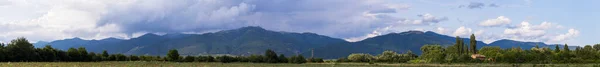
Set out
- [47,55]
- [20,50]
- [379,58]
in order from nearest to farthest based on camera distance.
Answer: [20,50] < [47,55] < [379,58]

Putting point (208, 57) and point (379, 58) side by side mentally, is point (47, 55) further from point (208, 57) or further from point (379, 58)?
point (379, 58)

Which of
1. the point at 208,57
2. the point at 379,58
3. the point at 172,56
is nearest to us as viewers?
the point at 208,57

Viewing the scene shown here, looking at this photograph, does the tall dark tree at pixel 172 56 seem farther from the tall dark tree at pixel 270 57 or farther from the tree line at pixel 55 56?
the tall dark tree at pixel 270 57

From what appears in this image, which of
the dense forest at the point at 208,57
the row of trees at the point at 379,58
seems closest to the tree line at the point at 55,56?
the dense forest at the point at 208,57

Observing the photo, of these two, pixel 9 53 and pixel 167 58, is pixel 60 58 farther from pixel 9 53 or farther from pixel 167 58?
pixel 167 58

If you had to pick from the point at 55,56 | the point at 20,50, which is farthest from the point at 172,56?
the point at 20,50

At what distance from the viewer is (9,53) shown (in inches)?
3371

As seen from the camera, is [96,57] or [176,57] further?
[176,57]

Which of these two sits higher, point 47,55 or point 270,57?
point 47,55

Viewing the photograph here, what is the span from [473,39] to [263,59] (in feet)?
194

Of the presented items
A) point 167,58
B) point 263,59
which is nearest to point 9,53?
point 167,58

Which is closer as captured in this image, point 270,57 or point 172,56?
point 172,56

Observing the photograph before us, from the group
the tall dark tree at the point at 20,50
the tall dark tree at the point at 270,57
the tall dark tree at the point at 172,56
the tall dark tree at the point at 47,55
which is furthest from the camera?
the tall dark tree at the point at 270,57

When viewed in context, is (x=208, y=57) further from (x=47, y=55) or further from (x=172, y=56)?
(x=47, y=55)
